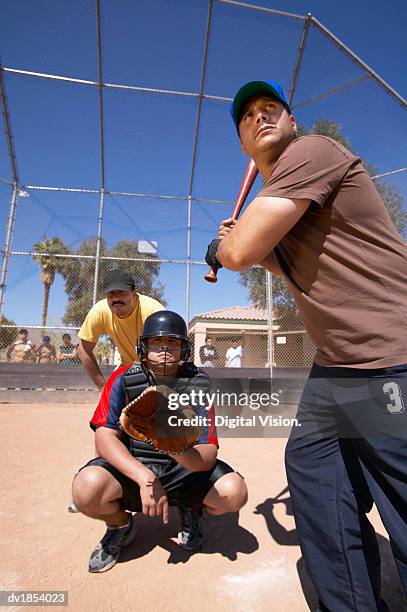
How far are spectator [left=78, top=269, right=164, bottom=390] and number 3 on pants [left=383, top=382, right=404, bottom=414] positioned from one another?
2430mm

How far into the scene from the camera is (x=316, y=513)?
1440 millimetres

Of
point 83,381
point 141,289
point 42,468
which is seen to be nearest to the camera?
point 42,468

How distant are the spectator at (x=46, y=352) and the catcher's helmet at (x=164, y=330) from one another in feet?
23.9

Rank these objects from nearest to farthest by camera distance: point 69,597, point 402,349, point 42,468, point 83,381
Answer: point 402,349, point 69,597, point 42,468, point 83,381

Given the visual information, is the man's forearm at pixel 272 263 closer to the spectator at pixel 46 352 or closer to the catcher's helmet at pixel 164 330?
the catcher's helmet at pixel 164 330

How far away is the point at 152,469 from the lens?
2223 mm

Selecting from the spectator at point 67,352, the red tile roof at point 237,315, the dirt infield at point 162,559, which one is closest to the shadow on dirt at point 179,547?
the dirt infield at point 162,559

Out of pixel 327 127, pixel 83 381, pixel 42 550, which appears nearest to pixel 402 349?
pixel 42 550

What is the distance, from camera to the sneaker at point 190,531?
2.20 m

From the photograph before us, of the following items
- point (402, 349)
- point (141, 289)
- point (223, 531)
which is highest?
point (141, 289)

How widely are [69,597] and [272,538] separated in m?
1.27

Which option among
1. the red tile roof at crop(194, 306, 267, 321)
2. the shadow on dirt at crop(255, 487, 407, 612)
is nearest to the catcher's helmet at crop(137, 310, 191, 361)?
the shadow on dirt at crop(255, 487, 407, 612)

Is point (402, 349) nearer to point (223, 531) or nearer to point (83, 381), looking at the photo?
point (223, 531)

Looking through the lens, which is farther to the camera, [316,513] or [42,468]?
[42,468]
